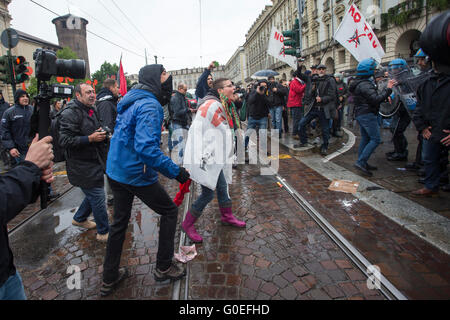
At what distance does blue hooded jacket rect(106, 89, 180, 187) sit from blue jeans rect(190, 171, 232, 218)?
0.96 metres

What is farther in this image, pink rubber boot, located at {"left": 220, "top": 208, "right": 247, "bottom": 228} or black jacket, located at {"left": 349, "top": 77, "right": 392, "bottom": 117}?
black jacket, located at {"left": 349, "top": 77, "right": 392, "bottom": 117}

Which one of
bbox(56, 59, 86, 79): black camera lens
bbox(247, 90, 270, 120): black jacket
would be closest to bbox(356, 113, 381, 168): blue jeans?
bbox(247, 90, 270, 120): black jacket

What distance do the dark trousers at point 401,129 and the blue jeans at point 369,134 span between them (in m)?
1.01

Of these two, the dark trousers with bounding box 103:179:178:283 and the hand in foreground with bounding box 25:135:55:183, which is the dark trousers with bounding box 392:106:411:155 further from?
the hand in foreground with bounding box 25:135:55:183

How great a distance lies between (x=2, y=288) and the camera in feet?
4.84

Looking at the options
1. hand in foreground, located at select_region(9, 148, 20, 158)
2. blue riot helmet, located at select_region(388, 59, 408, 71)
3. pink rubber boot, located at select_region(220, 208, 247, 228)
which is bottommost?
pink rubber boot, located at select_region(220, 208, 247, 228)

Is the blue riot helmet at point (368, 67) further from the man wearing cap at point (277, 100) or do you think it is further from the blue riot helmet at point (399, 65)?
the man wearing cap at point (277, 100)

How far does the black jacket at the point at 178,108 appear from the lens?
7.57 meters

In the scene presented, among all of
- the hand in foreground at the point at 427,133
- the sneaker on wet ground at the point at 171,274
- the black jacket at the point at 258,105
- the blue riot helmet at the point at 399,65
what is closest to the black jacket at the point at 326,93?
the black jacket at the point at 258,105

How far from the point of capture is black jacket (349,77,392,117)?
527 centimetres

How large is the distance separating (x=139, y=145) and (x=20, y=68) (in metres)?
8.89

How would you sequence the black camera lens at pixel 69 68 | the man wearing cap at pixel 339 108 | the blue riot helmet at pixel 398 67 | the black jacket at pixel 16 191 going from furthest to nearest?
the man wearing cap at pixel 339 108 → the blue riot helmet at pixel 398 67 → the black camera lens at pixel 69 68 → the black jacket at pixel 16 191

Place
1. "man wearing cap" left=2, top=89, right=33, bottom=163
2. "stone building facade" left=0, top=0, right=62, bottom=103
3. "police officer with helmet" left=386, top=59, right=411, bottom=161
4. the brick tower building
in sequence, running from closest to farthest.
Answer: "police officer with helmet" left=386, top=59, right=411, bottom=161 → "man wearing cap" left=2, top=89, right=33, bottom=163 → "stone building facade" left=0, top=0, right=62, bottom=103 → the brick tower building
